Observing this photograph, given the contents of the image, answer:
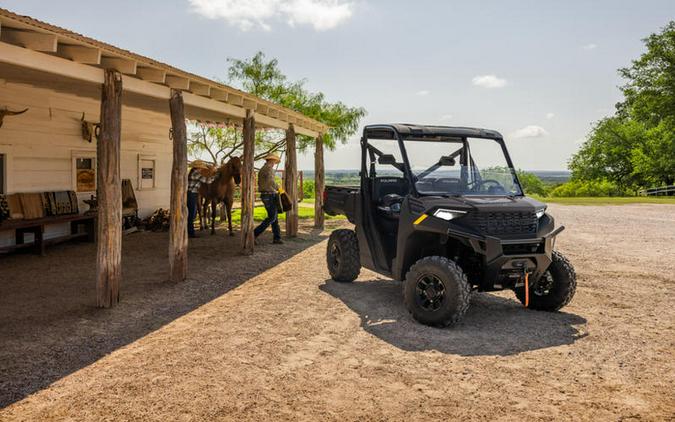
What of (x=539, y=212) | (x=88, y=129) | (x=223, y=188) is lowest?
(x=539, y=212)

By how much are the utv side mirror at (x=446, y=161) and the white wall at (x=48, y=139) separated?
798 cm

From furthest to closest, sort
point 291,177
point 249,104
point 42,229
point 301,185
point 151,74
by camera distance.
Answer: point 301,185 → point 291,177 → point 249,104 → point 42,229 → point 151,74

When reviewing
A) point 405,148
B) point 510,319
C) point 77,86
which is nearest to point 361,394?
point 510,319

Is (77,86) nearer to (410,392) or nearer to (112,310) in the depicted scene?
(112,310)

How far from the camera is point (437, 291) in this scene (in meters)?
6.44

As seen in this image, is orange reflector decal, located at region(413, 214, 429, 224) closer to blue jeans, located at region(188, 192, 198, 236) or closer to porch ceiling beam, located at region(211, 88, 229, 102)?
porch ceiling beam, located at region(211, 88, 229, 102)

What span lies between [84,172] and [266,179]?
174 inches

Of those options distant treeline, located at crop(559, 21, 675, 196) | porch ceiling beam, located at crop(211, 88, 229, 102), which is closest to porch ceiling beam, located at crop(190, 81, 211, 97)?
porch ceiling beam, located at crop(211, 88, 229, 102)

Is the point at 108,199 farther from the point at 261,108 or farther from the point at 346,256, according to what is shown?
the point at 261,108

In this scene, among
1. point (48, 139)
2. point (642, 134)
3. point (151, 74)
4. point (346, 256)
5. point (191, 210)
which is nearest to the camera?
point (151, 74)

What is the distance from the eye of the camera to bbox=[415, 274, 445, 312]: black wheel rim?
21.0 ft

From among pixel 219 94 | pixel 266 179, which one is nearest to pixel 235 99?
pixel 219 94

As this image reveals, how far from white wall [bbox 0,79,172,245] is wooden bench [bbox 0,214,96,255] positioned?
9.1 inches

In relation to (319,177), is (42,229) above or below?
below
